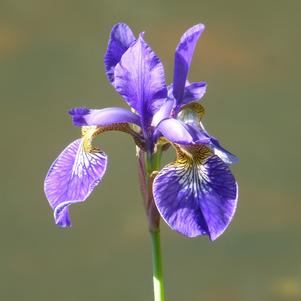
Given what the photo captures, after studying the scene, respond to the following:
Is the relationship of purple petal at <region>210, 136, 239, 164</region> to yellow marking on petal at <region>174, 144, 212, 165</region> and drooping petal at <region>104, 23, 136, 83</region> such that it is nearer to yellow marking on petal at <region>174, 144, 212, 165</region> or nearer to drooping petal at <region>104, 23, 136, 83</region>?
yellow marking on petal at <region>174, 144, 212, 165</region>

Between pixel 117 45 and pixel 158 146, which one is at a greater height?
pixel 117 45

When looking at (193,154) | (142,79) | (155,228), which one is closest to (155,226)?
(155,228)

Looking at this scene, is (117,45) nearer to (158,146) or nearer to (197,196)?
(158,146)

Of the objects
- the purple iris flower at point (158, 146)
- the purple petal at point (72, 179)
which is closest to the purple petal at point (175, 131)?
the purple iris flower at point (158, 146)

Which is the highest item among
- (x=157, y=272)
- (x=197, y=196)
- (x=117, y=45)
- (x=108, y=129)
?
(x=117, y=45)

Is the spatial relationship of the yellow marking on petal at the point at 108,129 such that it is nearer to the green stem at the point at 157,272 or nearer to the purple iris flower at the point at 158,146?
the purple iris flower at the point at 158,146

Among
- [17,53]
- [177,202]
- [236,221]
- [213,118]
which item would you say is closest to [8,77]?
[17,53]
